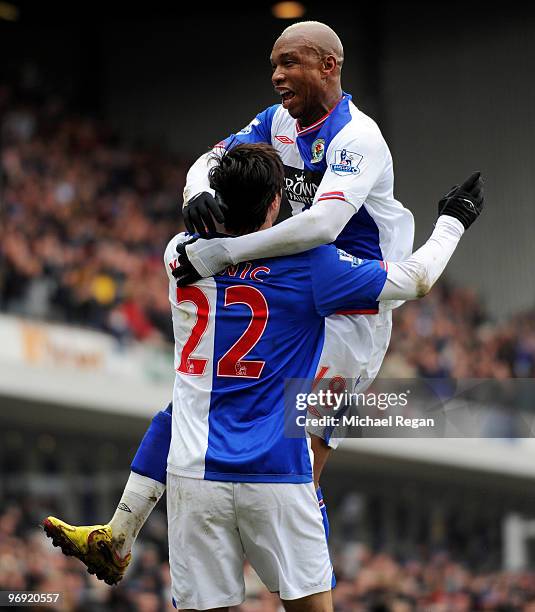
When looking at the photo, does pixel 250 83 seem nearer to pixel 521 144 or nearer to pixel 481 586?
pixel 521 144

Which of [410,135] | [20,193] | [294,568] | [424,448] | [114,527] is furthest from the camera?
[410,135]

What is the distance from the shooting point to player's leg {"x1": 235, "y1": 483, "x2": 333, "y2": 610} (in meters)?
3.81

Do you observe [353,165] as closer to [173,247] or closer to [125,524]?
[173,247]

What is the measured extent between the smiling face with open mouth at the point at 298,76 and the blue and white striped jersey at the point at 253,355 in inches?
26.3

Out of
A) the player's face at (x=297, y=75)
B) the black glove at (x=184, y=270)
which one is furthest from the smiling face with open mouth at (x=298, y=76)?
the black glove at (x=184, y=270)

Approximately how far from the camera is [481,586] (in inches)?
600

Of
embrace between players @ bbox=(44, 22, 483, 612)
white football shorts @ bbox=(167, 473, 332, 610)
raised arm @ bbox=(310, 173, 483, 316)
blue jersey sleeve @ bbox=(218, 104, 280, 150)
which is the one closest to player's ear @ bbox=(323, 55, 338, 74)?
blue jersey sleeve @ bbox=(218, 104, 280, 150)

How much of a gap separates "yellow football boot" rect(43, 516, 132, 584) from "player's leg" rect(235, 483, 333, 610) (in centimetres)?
51

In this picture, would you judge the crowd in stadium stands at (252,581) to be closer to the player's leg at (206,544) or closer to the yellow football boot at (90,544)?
the yellow football boot at (90,544)

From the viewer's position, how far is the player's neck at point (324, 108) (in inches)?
174

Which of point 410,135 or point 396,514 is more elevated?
point 410,135

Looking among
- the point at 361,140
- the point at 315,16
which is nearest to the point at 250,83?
the point at 315,16

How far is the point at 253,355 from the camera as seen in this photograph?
12.6 feet

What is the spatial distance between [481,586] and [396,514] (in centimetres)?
465
